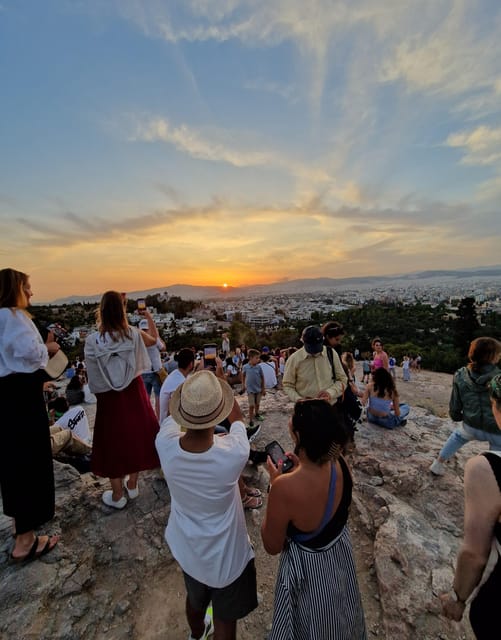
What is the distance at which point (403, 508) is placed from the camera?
2.92m

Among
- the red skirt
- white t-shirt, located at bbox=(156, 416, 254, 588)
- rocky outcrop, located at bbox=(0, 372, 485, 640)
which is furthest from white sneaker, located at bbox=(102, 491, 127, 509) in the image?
white t-shirt, located at bbox=(156, 416, 254, 588)

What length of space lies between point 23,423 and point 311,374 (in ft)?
8.51

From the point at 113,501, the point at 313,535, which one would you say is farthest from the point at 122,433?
the point at 313,535

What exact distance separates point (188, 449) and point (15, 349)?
137 cm

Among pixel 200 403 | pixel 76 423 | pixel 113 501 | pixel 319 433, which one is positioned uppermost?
pixel 200 403

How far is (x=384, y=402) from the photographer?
501 cm

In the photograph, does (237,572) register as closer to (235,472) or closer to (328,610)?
(328,610)

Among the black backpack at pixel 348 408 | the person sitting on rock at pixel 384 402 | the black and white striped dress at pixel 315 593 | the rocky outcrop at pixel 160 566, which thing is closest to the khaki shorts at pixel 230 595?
the black and white striped dress at pixel 315 593

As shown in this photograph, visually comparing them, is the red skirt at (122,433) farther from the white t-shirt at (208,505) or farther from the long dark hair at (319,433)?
the long dark hair at (319,433)

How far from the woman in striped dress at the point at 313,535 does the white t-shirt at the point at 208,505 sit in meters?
0.21

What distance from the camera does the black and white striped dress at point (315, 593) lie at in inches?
54.5

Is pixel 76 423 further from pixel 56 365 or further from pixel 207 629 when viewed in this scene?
pixel 207 629

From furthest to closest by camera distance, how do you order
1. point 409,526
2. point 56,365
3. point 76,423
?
point 76,423 < point 409,526 < point 56,365

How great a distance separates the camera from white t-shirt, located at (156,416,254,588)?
1.39m
